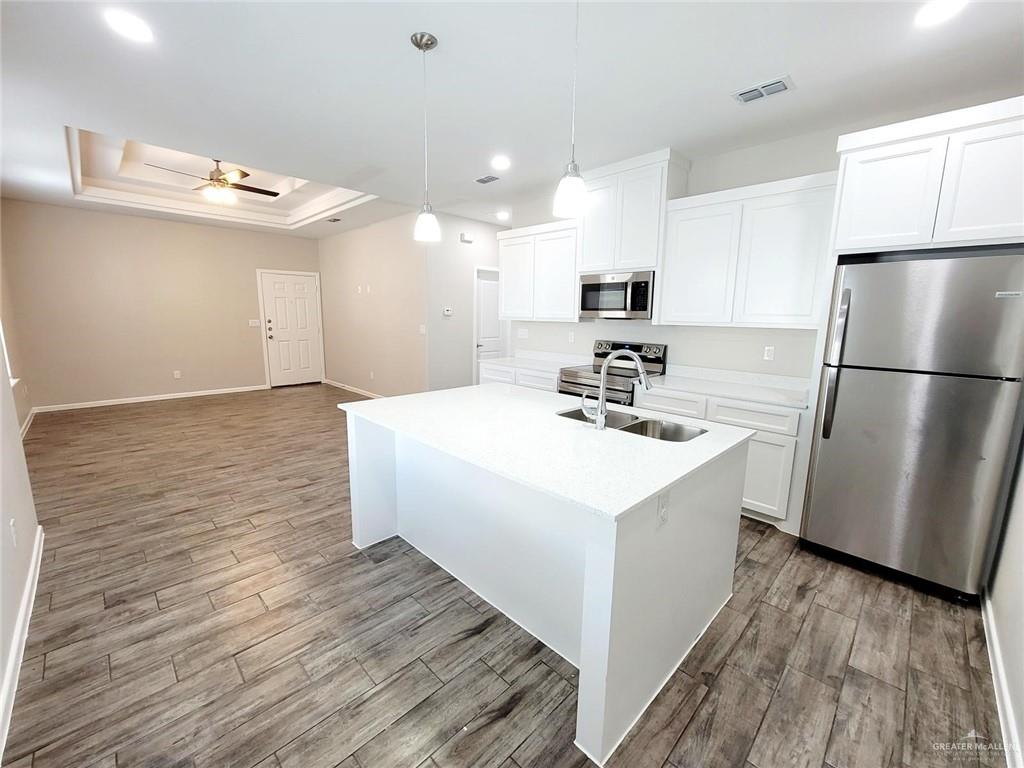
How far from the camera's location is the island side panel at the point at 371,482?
2426mm

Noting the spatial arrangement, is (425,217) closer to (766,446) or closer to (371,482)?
(371,482)

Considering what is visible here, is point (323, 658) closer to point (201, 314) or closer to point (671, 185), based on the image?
point (671, 185)

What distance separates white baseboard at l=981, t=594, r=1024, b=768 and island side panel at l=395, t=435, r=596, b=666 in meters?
1.40

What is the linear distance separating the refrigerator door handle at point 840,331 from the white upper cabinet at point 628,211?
1408 mm

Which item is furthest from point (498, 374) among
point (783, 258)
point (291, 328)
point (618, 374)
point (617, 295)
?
point (291, 328)

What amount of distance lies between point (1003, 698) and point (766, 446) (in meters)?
1.41

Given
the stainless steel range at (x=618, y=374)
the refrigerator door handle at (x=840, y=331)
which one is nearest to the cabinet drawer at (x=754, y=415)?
the refrigerator door handle at (x=840, y=331)

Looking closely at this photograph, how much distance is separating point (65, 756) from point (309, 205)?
6.11m

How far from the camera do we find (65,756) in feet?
4.40

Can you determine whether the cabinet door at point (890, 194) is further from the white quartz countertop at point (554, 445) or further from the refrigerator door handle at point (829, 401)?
the white quartz countertop at point (554, 445)

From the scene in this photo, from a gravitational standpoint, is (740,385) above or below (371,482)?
above

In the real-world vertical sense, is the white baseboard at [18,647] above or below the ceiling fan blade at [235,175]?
below

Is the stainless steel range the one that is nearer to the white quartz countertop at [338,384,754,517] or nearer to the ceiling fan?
the white quartz countertop at [338,384,754,517]

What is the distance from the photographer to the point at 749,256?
2.96 meters
